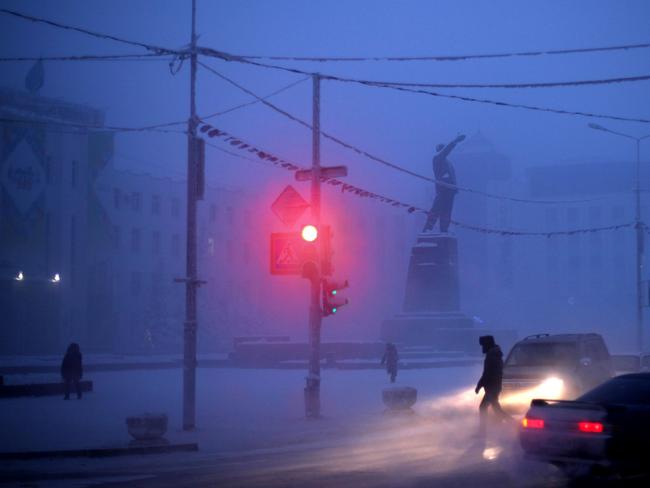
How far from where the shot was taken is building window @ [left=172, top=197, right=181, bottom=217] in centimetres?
9044

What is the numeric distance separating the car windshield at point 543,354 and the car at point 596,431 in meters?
7.46

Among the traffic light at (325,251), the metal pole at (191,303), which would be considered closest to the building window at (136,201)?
the traffic light at (325,251)

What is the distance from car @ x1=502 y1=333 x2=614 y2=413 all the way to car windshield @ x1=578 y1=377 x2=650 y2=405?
6608 mm

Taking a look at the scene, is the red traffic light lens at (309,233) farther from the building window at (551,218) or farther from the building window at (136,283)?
the building window at (551,218)

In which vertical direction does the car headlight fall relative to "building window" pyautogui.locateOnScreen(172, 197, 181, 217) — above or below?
below

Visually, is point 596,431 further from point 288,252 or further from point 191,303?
point 288,252

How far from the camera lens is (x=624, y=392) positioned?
11156 mm

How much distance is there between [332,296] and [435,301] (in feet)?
125

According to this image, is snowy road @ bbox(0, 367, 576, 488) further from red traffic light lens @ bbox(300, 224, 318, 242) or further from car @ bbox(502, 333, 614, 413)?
red traffic light lens @ bbox(300, 224, 318, 242)

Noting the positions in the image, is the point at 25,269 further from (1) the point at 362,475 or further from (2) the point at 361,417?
(1) the point at 362,475

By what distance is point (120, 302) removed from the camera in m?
83.7

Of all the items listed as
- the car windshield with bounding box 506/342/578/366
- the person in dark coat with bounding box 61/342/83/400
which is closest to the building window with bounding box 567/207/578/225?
the person in dark coat with bounding box 61/342/83/400

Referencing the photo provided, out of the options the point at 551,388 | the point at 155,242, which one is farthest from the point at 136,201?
the point at 551,388

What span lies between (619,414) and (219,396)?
69.1ft
